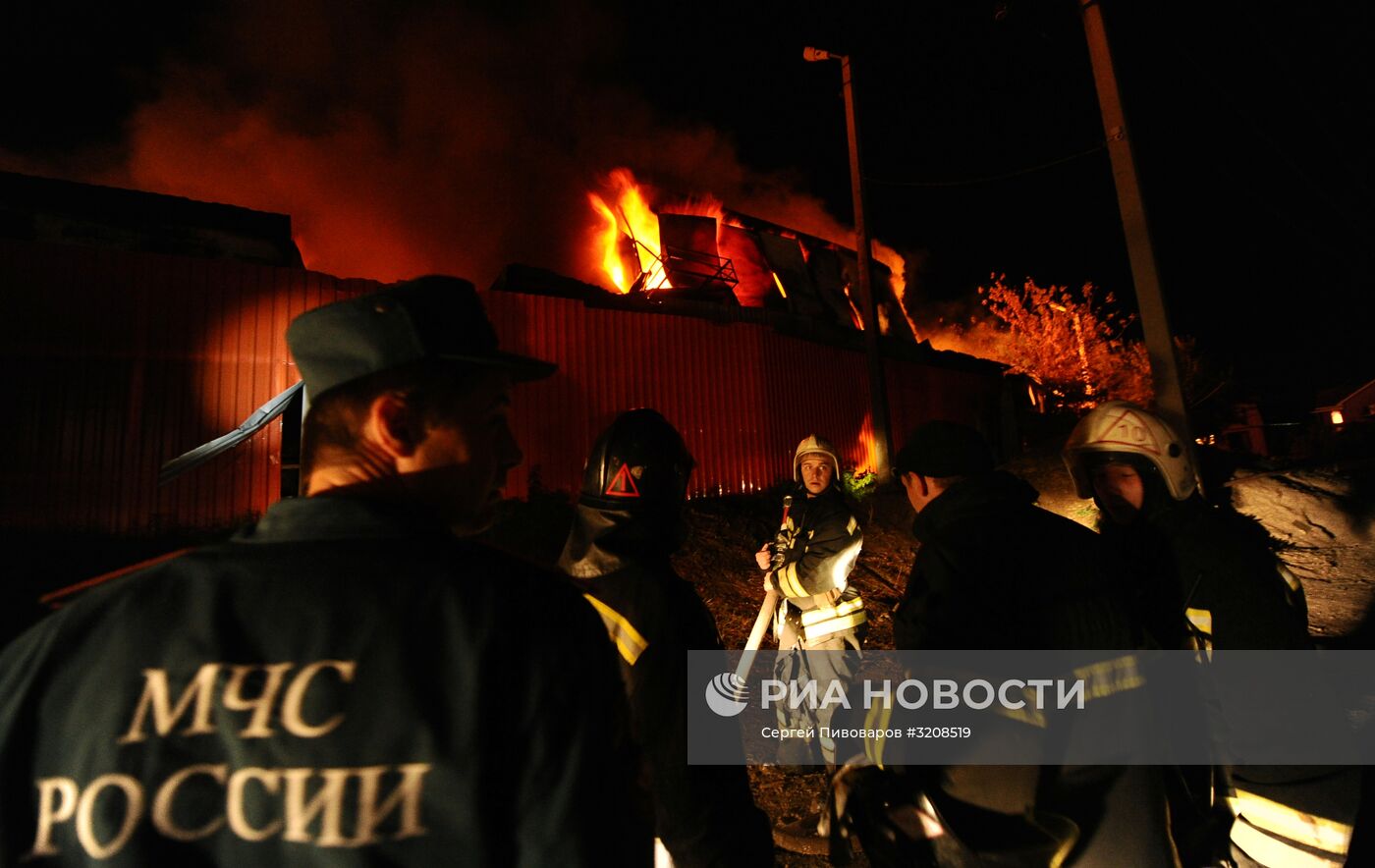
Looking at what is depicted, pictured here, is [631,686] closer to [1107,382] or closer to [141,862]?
[141,862]

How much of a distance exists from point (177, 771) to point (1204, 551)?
2.95 m

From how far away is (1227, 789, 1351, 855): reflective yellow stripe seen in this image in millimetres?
1937

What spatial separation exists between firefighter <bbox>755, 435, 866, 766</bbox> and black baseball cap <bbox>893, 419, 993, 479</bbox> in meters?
2.18

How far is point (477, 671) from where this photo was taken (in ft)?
3.08

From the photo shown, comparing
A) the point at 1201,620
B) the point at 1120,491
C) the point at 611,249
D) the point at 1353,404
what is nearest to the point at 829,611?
the point at 1120,491

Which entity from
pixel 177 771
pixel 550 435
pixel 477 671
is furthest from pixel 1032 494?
pixel 550 435

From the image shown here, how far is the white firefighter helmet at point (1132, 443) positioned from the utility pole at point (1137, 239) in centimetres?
366

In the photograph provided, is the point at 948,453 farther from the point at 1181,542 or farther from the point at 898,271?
the point at 898,271

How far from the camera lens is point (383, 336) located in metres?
1.15

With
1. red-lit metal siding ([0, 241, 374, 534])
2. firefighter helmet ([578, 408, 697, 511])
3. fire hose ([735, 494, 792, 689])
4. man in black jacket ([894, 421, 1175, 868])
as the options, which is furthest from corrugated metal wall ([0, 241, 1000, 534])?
man in black jacket ([894, 421, 1175, 868])

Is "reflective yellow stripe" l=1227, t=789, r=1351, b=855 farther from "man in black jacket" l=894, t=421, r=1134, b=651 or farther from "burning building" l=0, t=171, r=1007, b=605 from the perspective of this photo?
"burning building" l=0, t=171, r=1007, b=605

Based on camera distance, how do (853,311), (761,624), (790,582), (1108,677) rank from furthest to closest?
(853,311) < (761,624) < (790,582) < (1108,677)

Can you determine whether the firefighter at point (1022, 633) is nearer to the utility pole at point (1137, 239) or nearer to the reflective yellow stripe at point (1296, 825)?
the reflective yellow stripe at point (1296, 825)

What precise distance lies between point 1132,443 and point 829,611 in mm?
2374
